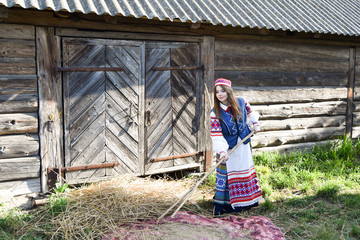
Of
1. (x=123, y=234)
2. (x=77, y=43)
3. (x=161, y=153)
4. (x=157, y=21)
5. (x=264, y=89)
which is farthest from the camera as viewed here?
(x=264, y=89)

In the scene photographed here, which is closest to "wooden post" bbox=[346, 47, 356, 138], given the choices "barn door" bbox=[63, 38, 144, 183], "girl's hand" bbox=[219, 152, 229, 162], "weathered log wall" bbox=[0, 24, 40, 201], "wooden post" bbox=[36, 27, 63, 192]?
"girl's hand" bbox=[219, 152, 229, 162]

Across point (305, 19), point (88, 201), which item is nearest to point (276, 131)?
point (305, 19)

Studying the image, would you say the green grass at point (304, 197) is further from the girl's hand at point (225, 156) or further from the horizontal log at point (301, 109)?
the girl's hand at point (225, 156)

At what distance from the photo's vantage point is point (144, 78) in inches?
214

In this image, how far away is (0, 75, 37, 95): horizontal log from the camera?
4520mm

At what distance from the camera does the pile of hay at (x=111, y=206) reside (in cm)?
408

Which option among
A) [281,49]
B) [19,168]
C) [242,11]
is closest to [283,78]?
[281,49]

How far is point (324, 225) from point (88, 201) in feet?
9.49

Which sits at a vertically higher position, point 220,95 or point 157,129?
point 220,95

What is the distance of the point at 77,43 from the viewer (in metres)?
4.93

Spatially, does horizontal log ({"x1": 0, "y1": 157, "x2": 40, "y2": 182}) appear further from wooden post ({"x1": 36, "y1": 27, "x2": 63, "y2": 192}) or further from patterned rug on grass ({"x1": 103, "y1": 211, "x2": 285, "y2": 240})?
patterned rug on grass ({"x1": 103, "y1": 211, "x2": 285, "y2": 240})

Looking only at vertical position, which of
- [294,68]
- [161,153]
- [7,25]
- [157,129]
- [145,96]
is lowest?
[161,153]

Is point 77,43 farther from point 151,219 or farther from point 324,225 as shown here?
point 324,225

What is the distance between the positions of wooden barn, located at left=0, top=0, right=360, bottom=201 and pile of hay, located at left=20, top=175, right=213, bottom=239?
1.24 feet
